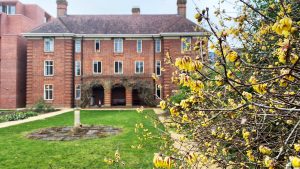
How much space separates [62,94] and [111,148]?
23.8 meters

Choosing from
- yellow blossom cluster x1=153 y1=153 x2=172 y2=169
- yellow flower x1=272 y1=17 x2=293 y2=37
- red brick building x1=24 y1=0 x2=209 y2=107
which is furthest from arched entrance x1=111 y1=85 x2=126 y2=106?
yellow flower x1=272 y1=17 x2=293 y2=37

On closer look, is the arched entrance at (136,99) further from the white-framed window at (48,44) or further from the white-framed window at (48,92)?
the white-framed window at (48,44)

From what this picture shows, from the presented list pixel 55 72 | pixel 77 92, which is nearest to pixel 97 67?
pixel 77 92

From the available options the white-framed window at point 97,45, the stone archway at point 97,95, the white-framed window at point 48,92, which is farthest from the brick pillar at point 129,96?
the white-framed window at point 48,92

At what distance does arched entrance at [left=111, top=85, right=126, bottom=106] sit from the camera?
35.0 meters

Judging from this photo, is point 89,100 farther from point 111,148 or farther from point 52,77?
point 111,148

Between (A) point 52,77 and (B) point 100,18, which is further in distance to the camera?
(B) point 100,18

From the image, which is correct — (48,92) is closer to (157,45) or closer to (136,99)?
(136,99)

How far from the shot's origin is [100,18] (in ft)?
117

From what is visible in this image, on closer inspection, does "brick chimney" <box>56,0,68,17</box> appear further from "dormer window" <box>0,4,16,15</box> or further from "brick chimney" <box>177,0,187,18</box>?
"brick chimney" <box>177,0,187,18</box>

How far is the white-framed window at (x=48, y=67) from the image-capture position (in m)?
32.8

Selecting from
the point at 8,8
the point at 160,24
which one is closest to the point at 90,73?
the point at 160,24

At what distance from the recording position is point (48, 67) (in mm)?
32781

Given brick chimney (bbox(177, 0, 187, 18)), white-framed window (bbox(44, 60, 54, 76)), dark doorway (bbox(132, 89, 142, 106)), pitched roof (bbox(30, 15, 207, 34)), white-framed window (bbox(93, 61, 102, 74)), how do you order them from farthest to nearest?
1. dark doorway (bbox(132, 89, 142, 106))
2. brick chimney (bbox(177, 0, 187, 18))
3. white-framed window (bbox(93, 61, 102, 74))
4. white-framed window (bbox(44, 60, 54, 76))
5. pitched roof (bbox(30, 15, 207, 34))
